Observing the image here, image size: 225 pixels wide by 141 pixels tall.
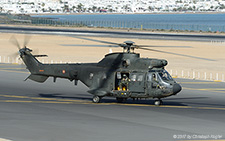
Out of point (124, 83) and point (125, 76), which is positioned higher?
point (125, 76)

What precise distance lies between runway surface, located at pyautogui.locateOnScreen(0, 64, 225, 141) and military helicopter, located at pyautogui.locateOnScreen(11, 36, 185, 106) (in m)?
1.25

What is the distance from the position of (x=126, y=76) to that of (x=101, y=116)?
419 cm

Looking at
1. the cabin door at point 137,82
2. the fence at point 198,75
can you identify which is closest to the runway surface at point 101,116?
the cabin door at point 137,82

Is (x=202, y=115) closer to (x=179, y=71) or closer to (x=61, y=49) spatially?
(x=179, y=71)

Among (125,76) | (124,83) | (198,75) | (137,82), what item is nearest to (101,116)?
(124,83)

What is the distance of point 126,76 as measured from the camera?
34875mm

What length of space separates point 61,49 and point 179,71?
35.6 metres

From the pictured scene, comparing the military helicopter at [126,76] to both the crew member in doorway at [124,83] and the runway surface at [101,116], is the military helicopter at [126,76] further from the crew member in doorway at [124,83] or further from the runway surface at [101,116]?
the runway surface at [101,116]

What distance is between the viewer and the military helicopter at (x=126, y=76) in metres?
33.8

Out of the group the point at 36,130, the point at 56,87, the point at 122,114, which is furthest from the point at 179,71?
the point at 36,130

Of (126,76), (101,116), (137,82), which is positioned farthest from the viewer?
(126,76)

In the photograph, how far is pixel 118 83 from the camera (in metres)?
35.1

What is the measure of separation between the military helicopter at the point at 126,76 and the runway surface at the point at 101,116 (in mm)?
1253

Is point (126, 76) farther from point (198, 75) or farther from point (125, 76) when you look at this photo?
point (198, 75)
